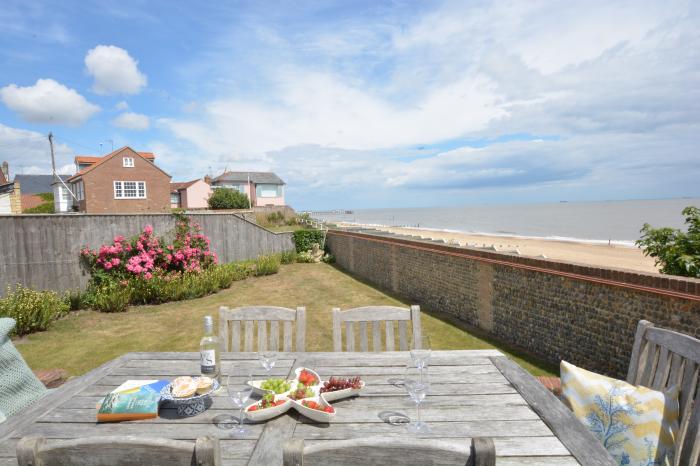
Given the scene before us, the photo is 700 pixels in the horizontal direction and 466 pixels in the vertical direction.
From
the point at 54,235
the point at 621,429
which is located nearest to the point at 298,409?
the point at 621,429

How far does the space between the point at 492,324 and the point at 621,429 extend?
446 cm

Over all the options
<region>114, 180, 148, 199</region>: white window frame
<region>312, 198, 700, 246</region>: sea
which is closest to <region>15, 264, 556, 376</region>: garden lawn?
<region>312, 198, 700, 246</region>: sea

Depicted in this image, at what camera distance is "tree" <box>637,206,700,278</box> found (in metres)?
4.18

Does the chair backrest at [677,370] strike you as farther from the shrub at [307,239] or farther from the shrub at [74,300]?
the shrub at [307,239]

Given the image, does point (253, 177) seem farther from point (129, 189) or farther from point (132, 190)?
point (129, 189)

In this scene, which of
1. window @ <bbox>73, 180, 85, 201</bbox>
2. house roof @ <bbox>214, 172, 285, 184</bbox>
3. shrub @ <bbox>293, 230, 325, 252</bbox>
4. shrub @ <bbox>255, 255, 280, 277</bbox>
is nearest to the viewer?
shrub @ <bbox>255, 255, 280, 277</bbox>

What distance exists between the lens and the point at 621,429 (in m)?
2.26

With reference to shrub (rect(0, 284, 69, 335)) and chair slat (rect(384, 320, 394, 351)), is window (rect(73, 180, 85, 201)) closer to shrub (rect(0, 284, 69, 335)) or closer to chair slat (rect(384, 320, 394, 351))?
shrub (rect(0, 284, 69, 335))

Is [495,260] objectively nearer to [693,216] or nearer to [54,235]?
[693,216]

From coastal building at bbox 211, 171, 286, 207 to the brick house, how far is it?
54.1 feet

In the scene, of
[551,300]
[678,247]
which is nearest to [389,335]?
[551,300]

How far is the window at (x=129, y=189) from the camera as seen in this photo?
2983 cm

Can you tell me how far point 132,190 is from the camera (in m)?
30.4

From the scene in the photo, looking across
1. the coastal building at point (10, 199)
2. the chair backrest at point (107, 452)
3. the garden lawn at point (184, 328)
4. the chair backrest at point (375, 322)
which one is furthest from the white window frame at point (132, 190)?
the chair backrest at point (107, 452)
